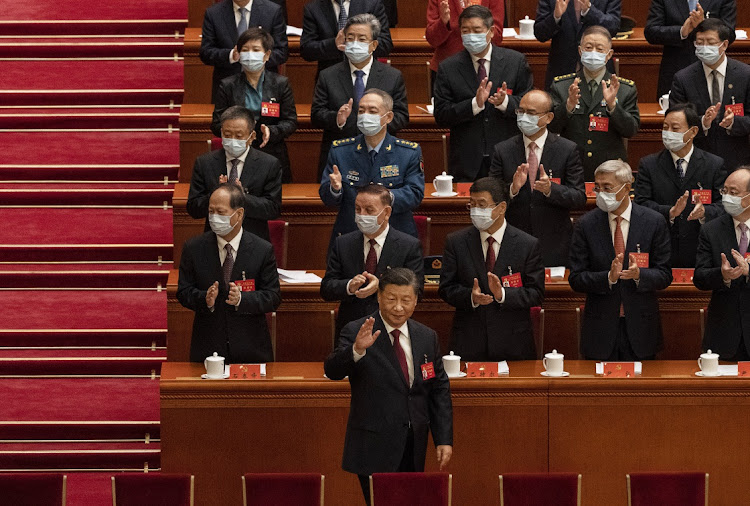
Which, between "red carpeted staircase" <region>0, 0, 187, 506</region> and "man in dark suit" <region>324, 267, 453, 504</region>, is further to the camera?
"red carpeted staircase" <region>0, 0, 187, 506</region>

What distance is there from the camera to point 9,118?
7.47 metres

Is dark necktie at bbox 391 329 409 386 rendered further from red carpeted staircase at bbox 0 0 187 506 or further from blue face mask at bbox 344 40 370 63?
blue face mask at bbox 344 40 370 63

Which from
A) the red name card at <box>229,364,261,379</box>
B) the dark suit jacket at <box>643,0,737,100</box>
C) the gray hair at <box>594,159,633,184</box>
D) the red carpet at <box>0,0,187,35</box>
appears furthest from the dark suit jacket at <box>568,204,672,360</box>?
the red carpet at <box>0,0,187,35</box>

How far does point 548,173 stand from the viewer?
613 cm

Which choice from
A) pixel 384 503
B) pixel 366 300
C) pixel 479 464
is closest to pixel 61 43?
pixel 366 300

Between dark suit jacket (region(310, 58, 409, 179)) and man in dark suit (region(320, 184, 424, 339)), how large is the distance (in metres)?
1.06

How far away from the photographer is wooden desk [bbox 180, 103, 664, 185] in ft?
23.3

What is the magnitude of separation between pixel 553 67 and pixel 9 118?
275 centimetres

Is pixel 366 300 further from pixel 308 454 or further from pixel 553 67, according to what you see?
pixel 553 67

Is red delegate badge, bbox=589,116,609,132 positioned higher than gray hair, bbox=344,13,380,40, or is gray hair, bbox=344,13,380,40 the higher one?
gray hair, bbox=344,13,380,40

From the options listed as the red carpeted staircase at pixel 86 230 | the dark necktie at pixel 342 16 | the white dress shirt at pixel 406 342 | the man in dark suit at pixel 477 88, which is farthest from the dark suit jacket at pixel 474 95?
the white dress shirt at pixel 406 342

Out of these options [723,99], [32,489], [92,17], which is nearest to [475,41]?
[723,99]

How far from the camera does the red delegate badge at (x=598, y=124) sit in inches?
256

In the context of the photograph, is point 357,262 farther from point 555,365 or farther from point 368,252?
point 555,365
